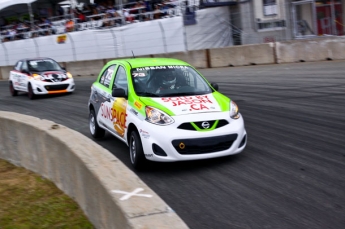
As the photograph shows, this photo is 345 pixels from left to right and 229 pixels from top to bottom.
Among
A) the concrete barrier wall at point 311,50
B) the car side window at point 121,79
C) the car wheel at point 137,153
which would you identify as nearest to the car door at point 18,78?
the concrete barrier wall at point 311,50

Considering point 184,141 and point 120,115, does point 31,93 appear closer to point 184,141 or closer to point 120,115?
point 120,115

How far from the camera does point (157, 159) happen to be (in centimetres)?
709

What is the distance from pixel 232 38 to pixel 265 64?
23.7 feet

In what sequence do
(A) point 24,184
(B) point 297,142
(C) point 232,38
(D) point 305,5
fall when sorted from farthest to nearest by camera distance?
(C) point 232,38 → (D) point 305,5 → (B) point 297,142 → (A) point 24,184

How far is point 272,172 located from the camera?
6863 millimetres

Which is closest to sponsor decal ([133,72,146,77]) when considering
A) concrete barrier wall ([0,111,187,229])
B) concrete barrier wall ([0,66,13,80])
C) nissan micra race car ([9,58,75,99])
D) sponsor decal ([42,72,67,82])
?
concrete barrier wall ([0,111,187,229])

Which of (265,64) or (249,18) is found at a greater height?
(249,18)

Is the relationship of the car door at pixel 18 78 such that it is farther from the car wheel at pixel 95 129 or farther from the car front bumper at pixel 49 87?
the car wheel at pixel 95 129

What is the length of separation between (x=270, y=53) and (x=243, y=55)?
4.49 ft

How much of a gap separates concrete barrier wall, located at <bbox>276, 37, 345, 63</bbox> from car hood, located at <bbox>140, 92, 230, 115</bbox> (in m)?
12.6

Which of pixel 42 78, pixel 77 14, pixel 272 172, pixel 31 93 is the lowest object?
pixel 272 172

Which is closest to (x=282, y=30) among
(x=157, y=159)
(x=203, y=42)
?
(x=203, y=42)

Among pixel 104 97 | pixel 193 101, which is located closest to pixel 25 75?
pixel 104 97

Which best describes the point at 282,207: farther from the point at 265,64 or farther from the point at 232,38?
the point at 232,38
